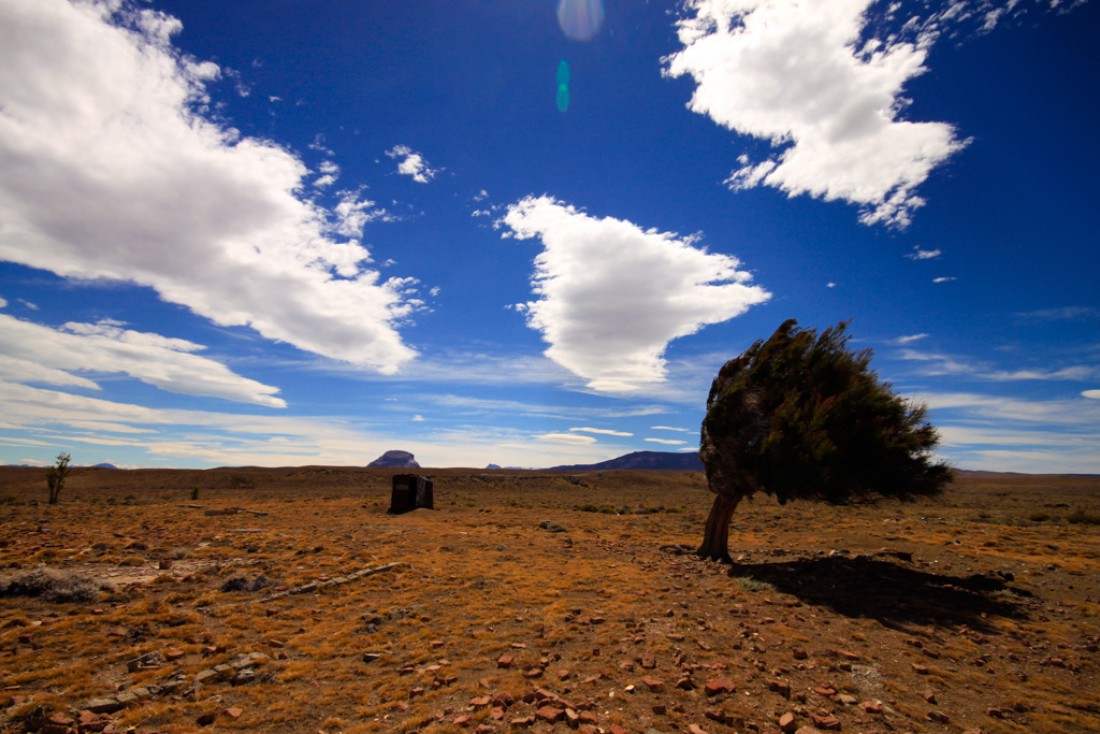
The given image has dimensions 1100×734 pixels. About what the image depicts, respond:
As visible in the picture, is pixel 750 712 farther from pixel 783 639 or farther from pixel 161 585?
pixel 161 585

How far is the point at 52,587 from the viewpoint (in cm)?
1206

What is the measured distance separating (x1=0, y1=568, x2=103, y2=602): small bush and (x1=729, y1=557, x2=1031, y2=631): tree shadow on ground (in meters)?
18.0

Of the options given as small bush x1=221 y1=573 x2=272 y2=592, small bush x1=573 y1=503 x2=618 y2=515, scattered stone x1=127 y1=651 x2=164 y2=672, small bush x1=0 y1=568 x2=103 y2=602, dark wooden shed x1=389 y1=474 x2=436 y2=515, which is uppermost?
dark wooden shed x1=389 y1=474 x2=436 y2=515

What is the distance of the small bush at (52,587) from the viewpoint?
11922 mm

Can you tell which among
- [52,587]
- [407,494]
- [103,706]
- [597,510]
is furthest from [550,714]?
[597,510]

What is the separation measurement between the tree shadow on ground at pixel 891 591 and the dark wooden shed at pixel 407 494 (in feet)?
84.5

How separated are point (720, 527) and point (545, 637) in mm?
10666

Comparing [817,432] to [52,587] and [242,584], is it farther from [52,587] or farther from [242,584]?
[52,587]

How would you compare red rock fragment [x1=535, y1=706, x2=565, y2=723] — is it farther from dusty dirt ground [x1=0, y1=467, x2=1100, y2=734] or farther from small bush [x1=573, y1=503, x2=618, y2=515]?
small bush [x1=573, y1=503, x2=618, y2=515]

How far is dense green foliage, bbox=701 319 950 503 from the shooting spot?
15695mm

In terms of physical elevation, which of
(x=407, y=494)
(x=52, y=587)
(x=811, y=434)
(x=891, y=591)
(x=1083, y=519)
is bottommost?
(x=1083, y=519)

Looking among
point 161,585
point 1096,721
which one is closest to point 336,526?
point 161,585

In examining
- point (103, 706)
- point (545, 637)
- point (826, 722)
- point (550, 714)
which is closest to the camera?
point (826, 722)

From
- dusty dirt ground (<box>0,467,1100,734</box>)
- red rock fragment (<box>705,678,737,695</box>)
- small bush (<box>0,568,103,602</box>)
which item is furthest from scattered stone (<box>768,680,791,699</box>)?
small bush (<box>0,568,103,602</box>)
